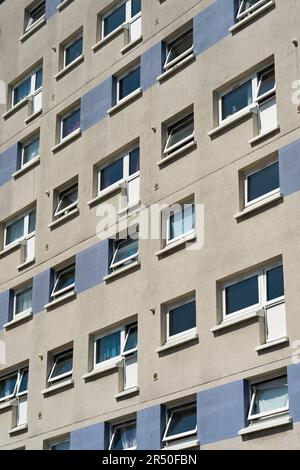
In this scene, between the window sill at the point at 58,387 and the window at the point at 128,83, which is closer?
the window sill at the point at 58,387

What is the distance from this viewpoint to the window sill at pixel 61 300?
101ft

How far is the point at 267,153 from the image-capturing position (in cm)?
2589

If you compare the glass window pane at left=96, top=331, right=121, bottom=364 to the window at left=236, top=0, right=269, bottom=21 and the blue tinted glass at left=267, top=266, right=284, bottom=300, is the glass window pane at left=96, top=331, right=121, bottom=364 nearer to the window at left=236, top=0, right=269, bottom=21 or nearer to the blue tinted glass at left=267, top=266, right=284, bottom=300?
the blue tinted glass at left=267, top=266, right=284, bottom=300

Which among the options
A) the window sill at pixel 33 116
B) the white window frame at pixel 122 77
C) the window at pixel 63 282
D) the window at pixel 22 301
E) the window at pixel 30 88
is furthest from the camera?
the window at pixel 30 88

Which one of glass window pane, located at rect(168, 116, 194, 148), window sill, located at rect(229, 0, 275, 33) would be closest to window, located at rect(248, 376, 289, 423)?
glass window pane, located at rect(168, 116, 194, 148)

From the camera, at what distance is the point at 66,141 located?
33156 mm

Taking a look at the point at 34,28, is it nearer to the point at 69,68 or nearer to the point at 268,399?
the point at 69,68

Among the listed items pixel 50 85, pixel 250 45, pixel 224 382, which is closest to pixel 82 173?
pixel 50 85

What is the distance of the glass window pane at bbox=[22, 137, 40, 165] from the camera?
35.2 meters

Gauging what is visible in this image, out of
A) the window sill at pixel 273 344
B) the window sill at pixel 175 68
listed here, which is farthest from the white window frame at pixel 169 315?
the window sill at pixel 175 68

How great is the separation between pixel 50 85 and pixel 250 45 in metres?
9.37

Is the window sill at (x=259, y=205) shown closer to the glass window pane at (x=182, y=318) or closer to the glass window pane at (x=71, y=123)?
the glass window pane at (x=182, y=318)

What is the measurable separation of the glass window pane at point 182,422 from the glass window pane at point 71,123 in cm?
Answer: 1024

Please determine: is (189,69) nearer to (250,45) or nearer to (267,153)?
(250,45)
